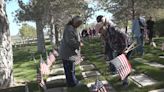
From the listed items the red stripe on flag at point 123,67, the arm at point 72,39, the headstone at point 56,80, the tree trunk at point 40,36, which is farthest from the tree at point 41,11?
the red stripe on flag at point 123,67

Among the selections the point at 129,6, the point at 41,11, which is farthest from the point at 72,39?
the point at 129,6

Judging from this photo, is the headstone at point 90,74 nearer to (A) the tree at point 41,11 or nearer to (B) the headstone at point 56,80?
(B) the headstone at point 56,80

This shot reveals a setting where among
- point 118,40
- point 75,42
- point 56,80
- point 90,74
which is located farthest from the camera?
point 90,74

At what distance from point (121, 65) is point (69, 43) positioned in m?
1.77

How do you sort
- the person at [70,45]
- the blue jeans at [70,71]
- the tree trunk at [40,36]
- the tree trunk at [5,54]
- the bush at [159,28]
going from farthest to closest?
the bush at [159,28], the tree trunk at [40,36], the tree trunk at [5,54], the blue jeans at [70,71], the person at [70,45]

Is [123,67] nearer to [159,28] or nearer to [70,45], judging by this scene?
[70,45]

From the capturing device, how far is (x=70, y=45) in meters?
11.7

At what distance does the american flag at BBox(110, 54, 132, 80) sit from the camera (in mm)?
10414

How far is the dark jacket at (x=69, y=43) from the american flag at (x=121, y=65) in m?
1.47

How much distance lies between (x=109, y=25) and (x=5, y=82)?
4.01m

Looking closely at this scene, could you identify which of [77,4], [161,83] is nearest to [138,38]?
[161,83]

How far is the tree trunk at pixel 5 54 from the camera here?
13992 mm

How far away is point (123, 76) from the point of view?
1066cm

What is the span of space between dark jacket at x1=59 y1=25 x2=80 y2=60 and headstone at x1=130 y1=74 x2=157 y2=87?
171 centimetres
